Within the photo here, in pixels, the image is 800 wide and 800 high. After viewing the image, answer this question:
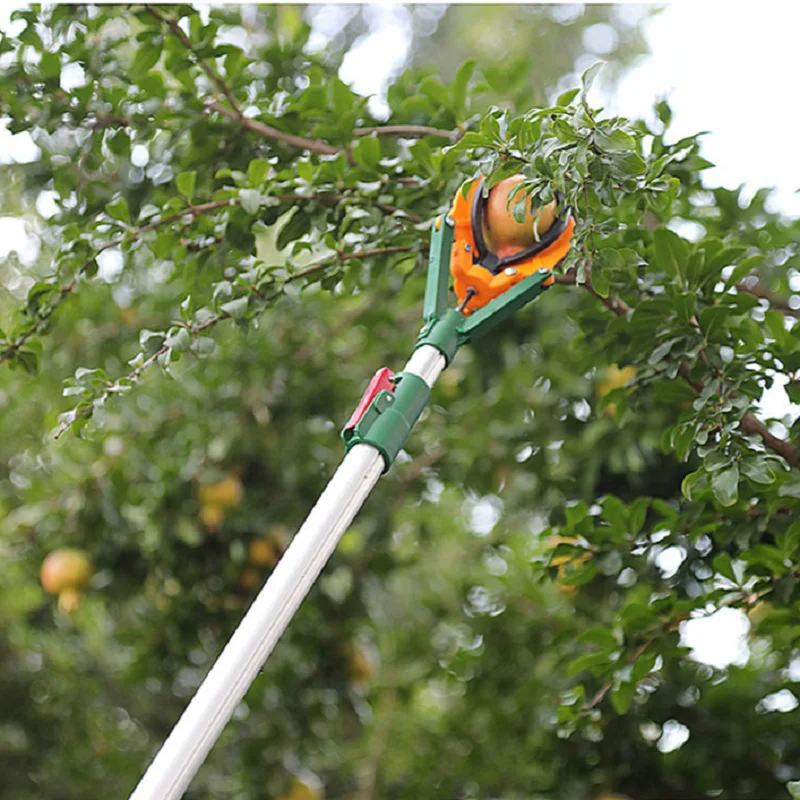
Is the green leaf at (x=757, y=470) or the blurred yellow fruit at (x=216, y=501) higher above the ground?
the blurred yellow fruit at (x=216, y=501)

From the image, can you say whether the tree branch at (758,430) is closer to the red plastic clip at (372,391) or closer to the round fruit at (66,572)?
the red plastic clip at (372,391)

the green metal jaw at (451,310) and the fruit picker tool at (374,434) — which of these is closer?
the fruit picker tool at (374,434)

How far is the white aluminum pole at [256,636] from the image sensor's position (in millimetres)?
539

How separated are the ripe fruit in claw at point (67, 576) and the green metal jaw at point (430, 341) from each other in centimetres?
93

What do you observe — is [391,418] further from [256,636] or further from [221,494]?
[221,494]

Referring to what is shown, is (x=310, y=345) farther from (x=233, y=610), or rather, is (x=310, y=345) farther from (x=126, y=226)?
(x=126, y=226)

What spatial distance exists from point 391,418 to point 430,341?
0.09 metres

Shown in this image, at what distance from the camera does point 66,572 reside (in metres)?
1.46

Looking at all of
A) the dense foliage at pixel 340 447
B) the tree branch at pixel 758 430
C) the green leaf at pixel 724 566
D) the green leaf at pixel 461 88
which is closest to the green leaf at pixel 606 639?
the dense foliage at pixel 340 447

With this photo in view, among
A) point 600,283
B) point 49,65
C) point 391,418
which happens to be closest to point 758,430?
point 600,283

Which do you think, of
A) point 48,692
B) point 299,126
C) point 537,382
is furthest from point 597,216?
point 48,692

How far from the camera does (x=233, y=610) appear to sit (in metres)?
1.53

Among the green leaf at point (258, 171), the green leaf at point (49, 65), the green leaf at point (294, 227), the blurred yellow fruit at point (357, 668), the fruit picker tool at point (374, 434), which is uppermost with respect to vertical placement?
the green leaf at point (49, 65)

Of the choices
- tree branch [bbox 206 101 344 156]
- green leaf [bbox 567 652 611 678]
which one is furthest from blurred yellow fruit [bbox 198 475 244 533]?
green leaf [bbox 567 652 611 678]
